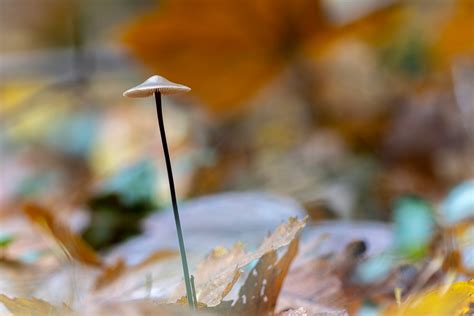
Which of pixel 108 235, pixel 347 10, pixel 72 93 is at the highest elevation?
pixel 347 10

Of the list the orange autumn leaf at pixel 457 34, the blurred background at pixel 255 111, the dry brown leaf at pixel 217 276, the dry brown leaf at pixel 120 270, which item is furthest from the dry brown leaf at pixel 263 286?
the orange autumn leaf at pixel 457 34

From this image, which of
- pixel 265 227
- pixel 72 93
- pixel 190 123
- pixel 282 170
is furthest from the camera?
pixel 72 93

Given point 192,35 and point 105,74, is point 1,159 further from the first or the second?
point 192,35

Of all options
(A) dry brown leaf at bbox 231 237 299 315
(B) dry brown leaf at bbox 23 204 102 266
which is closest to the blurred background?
(B) dry brown leaf at bbox 23 204 102 266

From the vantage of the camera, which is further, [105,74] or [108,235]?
[105,74]

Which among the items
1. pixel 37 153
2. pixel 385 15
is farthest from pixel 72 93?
pixel 385 15

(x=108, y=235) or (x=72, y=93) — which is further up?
(x=72, y=93)

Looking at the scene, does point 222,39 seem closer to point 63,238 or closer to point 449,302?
point 63,238

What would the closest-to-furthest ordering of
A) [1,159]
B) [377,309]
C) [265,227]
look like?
[377,309]
[265,227]
[1,159]
